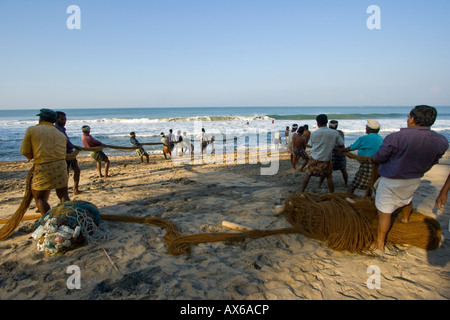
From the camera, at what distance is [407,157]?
2.71 metres

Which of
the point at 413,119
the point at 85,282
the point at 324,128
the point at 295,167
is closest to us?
the point at 85,282

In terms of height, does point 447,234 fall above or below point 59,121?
below

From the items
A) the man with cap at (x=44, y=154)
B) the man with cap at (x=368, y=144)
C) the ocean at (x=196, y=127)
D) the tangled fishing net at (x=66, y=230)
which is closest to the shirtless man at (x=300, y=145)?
the ocean at (x=196, y=127)

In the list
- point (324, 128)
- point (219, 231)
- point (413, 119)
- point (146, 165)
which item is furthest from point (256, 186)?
point (146, 165)

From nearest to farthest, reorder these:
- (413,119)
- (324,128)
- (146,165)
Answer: (413,119) → (324,128) → (146,165)

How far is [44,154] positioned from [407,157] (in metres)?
4.66

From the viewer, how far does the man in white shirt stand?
15.5ft

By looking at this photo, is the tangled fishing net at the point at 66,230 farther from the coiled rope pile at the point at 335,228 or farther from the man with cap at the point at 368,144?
the man with cap at the point at 368,144

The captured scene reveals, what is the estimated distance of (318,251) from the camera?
315 cm

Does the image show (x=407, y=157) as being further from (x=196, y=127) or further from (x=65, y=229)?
(x=196, y=127)

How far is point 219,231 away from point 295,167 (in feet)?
18.2

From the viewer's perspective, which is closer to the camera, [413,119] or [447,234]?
[413,119]
